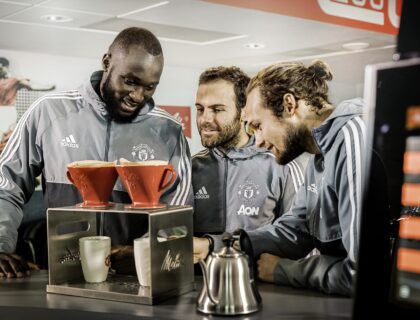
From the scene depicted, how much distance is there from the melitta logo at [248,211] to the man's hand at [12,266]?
0.88m

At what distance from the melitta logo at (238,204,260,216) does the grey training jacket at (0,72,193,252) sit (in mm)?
222

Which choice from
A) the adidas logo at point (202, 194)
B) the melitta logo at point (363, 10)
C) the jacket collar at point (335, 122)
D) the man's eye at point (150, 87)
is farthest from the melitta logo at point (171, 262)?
the melitta logo at point (363, 10)

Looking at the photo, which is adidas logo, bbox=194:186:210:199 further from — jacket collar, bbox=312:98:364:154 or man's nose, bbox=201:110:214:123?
jacket collar, bbox=312:98:364:154

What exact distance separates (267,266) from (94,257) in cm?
64

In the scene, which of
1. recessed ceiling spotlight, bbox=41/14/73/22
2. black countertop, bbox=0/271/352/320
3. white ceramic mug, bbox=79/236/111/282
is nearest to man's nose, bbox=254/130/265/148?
black countertop, bbox=0/271/352/320

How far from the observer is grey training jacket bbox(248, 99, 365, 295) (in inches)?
77.1

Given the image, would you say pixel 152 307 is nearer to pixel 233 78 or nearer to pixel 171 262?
pixel 171 262

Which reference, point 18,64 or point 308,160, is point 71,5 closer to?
point 18,64

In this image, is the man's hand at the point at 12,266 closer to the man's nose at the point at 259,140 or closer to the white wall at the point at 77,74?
the white wall at the point at 77,74

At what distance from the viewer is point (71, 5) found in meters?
2.34

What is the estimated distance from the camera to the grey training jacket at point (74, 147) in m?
2.37

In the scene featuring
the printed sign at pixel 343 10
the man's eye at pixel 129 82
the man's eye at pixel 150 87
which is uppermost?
the printed sign at pixel 343 10

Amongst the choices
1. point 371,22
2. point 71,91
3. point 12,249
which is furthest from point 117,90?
point 371,22

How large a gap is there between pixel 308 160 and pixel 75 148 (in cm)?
97
